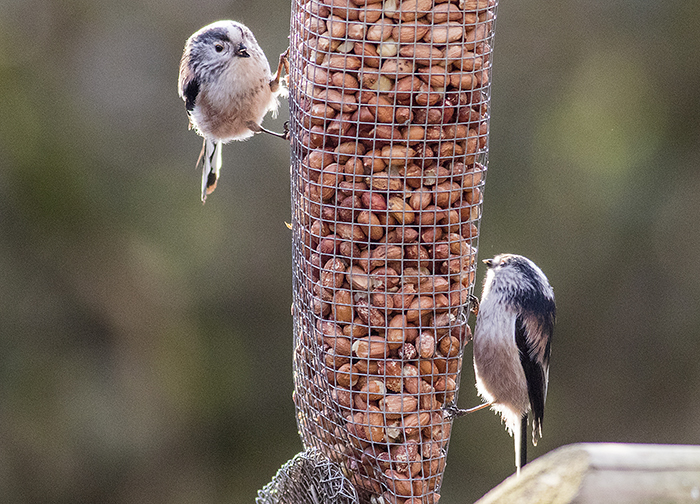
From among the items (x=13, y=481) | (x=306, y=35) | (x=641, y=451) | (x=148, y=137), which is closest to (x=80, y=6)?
(x=148, y=137)

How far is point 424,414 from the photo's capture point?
2289 millimetres

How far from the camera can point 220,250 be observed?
5734mm

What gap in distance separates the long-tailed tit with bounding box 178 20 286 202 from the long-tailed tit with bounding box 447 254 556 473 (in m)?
1.04

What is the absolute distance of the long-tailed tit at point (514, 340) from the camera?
8.87 ft

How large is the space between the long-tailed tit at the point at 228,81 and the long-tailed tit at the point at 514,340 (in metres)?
1.04

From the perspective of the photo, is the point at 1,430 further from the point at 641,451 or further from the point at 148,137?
the point at 641,451

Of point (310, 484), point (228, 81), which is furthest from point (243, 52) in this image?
point (310, 484)

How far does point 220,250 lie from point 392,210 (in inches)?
144

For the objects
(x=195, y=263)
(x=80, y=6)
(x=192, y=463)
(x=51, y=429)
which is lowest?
(x=192, y=463)

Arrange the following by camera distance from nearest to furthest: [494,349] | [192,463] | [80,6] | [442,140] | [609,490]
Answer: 1. [609,490]
2. [442,140]
3. [494,349]
4. [80,6]
5. [192,463]

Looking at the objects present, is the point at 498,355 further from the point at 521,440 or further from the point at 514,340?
the point at 521,440

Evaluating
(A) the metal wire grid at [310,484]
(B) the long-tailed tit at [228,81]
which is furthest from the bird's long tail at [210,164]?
(A) the metal wire grid at [310,484]

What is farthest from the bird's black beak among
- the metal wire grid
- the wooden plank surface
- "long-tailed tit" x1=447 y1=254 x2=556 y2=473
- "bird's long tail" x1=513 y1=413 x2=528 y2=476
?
the wooden plank surface

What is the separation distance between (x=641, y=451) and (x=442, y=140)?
116 cm
